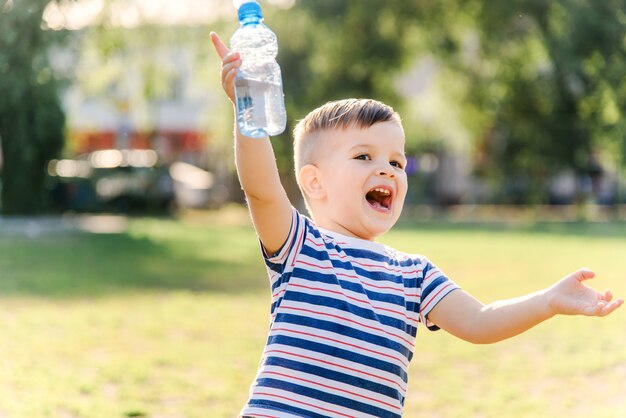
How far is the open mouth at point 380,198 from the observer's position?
2.66m

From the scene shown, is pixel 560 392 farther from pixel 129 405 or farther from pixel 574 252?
pixel 574 252

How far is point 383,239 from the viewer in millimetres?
18281

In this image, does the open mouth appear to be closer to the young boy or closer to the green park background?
the young boy

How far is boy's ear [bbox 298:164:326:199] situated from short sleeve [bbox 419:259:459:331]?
1.16 ft

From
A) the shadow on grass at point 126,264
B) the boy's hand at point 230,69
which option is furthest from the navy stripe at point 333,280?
the shadow on grass at point 126,264

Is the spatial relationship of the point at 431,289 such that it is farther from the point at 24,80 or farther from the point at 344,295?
the point at 24,80

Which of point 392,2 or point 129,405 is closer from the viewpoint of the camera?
point 129,405

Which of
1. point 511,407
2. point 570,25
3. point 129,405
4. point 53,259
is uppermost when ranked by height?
point 570,25

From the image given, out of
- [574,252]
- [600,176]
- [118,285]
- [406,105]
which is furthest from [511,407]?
[600,176]

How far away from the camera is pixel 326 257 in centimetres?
253

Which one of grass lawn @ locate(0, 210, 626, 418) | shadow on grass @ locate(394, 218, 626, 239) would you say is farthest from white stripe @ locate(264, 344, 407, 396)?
shadow on grass @ locate(394, 218, 626, 239)

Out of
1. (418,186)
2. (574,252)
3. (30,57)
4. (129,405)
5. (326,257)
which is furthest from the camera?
(418,186)

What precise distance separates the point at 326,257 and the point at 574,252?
1453cm

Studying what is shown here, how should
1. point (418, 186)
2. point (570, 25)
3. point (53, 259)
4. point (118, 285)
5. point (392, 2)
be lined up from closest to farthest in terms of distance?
point (118, 285) → point (53, 259) → point (570, 25) → point (392, 2) → point (418, 186)
